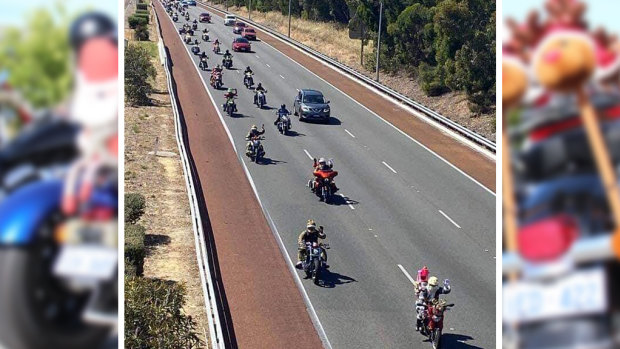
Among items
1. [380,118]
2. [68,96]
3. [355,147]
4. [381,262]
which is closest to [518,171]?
[68,96]

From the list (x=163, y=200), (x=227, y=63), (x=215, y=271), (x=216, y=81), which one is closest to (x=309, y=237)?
(x=215, y=271)

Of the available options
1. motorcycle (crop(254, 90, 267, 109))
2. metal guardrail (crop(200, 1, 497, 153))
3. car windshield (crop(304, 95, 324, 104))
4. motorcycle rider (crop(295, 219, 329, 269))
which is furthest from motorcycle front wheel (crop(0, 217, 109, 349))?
motorcycle (crop(254, 90, 267, 109))

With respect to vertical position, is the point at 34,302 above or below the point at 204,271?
above

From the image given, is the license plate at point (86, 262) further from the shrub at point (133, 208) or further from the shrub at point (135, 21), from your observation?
the shrub at point (135, 21)

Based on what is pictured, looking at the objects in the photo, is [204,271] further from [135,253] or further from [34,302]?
[34,302]

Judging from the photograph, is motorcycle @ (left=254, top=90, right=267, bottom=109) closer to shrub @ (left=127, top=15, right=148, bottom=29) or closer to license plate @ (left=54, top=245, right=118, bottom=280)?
shrub @ (left=127, top=15, right=148, bottom=29)

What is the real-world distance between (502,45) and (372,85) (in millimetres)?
51687

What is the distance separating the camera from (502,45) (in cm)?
610

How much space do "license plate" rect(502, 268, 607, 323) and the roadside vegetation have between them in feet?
130

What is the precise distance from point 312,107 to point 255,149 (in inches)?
409

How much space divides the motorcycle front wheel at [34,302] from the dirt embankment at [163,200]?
1415 cm

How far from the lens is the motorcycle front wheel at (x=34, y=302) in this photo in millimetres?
5543

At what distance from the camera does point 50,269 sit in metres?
5.62

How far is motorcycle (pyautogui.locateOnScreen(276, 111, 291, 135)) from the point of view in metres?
42.9
